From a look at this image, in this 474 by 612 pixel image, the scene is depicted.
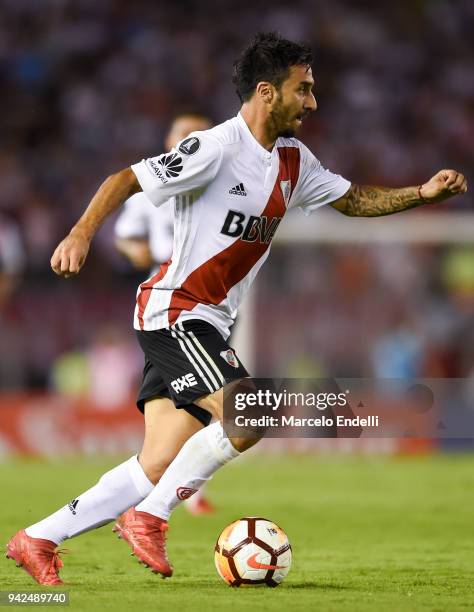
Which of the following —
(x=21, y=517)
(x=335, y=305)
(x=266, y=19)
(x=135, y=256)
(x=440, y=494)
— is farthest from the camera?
(x=266, y=19)

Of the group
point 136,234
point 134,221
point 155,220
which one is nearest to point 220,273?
point 136,234

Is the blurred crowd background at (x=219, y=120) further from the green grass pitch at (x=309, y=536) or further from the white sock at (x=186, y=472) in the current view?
the white sock at (x=186, y=472)

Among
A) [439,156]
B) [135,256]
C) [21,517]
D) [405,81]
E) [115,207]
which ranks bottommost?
[21,517]

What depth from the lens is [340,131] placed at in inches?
695

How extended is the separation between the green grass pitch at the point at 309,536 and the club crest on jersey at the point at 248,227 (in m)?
1.51

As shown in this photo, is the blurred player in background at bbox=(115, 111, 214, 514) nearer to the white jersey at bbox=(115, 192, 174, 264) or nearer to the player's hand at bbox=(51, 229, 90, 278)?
the white jersey at bbox=(115, 192, 174, 264)

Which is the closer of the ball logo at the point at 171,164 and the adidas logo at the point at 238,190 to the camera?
the ball logo at the point at 171,164

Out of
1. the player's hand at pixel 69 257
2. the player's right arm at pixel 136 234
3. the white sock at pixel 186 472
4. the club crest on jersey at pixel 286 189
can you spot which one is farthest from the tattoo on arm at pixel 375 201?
the player's right arm at pixel 136 234

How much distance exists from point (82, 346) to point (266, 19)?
248 inches

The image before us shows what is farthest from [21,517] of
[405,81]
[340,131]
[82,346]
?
[405,81]

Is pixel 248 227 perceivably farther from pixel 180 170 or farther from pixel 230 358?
pixel 230 358

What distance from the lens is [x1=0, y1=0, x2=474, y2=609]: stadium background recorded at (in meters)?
14.7

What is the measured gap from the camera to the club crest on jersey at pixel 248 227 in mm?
5531

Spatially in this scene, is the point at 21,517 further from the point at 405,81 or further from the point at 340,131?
the point at 405,81
